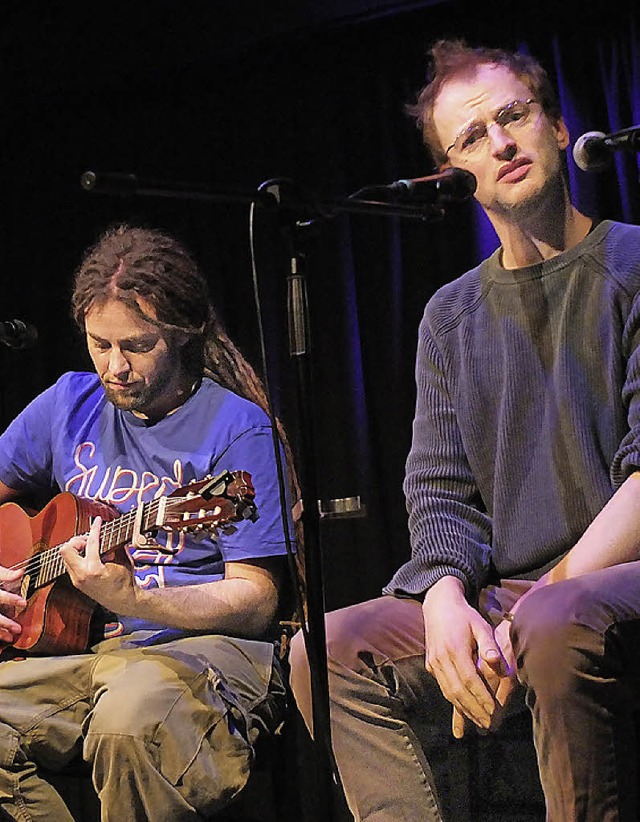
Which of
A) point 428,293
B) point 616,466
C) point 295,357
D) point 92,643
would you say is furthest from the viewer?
point 428,293

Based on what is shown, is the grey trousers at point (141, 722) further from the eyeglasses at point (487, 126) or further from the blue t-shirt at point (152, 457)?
the eyeglasses at point (487, 126)

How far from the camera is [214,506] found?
2.21 meters

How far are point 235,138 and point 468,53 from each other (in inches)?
30.4

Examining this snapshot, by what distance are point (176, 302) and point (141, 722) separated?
3.70ft

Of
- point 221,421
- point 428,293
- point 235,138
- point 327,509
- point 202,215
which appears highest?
point 235,138

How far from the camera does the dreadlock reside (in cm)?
268

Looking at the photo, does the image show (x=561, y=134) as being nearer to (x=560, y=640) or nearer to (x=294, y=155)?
(x=294, y=155)

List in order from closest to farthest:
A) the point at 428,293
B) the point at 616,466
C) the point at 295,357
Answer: the point at 295,357 < the point at 616,466 < the point at 428,293

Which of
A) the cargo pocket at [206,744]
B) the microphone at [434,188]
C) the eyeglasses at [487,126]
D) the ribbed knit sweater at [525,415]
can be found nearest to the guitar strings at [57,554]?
the cargo pocket at [206,744]

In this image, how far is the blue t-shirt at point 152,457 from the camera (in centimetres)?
241

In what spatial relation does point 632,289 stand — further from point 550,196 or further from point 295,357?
point 295,357

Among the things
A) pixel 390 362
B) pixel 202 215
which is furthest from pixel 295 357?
pixel 202 215

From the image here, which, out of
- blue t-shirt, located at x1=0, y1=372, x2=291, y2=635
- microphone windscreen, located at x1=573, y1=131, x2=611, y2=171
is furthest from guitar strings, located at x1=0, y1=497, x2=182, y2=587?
microphone windscreen, located at x1=573, y1=131, x2=611, y2=171

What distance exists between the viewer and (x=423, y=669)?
6.39 ft
